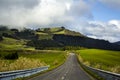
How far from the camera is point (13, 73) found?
23.6 meters

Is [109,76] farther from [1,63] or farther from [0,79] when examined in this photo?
[1,63]

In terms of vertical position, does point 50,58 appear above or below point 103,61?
above

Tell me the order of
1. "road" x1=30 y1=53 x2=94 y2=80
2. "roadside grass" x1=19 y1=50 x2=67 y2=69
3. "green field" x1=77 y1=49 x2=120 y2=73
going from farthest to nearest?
"roadside grass" x1=19 y1=50 x2=67 y2=69
"green field" x1=77 y1=49 x2=120 y2=73
"road" x1=30 y1=53 x2=94 y2=80

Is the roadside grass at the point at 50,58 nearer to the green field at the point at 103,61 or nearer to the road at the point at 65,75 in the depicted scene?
the green field at the point at 103,61

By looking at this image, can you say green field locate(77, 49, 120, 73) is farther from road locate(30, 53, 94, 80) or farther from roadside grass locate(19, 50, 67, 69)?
roadside grass locate(19, 50, 67, 69)

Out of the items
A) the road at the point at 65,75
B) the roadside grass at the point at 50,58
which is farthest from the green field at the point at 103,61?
the roadside grass at the point at 50,58

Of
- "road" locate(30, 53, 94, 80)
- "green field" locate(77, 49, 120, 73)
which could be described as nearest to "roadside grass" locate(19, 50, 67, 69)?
"green field" locate(77, 49, 120, 73)

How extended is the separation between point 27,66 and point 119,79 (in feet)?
68.2

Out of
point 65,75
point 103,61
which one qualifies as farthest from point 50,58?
point 65,75

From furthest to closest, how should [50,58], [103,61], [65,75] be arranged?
[50,58] → [103,61] → [65,75]

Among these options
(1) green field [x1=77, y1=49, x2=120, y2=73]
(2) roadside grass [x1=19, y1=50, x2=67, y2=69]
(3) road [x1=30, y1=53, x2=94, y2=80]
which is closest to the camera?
(3) road [x1=30, y1=53, x2=94, y2=80]

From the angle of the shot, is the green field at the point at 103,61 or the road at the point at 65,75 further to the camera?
the green field at the point at 103,61

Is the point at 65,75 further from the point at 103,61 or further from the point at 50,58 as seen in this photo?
the point at 50,58

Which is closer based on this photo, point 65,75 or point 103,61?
point 65,75
